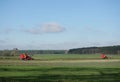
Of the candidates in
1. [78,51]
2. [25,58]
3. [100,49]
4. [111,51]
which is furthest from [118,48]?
[25,58]

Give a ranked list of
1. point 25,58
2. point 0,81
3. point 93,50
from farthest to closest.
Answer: point 93,50 → point 25,58 → point 0,81

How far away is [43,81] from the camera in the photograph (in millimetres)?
21094

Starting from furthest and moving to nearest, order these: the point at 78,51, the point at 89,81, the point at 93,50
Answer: the point at 78,51 < the point at 93,50 < the point at 89,81

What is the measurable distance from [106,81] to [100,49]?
6450 inches

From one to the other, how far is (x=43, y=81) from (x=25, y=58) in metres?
45.4

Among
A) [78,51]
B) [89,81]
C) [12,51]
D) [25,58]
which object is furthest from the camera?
[78,51]

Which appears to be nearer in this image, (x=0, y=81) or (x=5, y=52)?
(x=0, y=81)

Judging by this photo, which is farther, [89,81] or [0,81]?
[89,81]

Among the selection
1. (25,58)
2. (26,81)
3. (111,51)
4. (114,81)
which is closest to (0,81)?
(26,81)

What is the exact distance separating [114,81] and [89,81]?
177cm

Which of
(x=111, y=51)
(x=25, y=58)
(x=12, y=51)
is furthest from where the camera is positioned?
(x=111, y=51)

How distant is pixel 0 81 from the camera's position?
19.4m

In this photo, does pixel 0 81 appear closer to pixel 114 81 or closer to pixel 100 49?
pixel 114 81

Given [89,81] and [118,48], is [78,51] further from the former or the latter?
[89,81]
